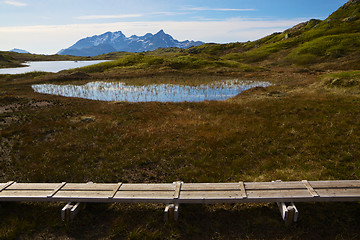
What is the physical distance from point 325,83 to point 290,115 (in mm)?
22087

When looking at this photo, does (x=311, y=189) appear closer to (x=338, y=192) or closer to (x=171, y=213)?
(x=338, y=192)

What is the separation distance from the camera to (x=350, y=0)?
150250 millimetres

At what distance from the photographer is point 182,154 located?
14.9 m

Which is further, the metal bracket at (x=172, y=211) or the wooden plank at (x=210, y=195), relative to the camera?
the wooden plank at (x=210, y=195)

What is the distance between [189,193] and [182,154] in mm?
5802

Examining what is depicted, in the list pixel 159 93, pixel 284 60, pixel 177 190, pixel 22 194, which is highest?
pixel 284 60

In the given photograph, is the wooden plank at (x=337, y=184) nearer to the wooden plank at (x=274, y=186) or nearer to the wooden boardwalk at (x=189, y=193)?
the wooden boardwalk at (x=189, y=193)

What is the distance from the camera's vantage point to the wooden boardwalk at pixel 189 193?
8.62 metres

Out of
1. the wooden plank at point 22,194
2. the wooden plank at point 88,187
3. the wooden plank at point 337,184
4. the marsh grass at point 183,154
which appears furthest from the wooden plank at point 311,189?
the wooden plank at point 22,194

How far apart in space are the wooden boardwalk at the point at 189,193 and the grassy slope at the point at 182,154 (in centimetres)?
88

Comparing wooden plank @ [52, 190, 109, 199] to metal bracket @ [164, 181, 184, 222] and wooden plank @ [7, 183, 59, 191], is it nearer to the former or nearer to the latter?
wooden plank @ [7, 183, 59, 191]

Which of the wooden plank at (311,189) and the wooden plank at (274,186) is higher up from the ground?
the wooden plank at (311,189)

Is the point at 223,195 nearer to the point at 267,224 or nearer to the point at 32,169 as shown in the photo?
the point at 267,224

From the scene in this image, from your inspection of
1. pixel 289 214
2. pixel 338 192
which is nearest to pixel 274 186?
pixel 289 214
